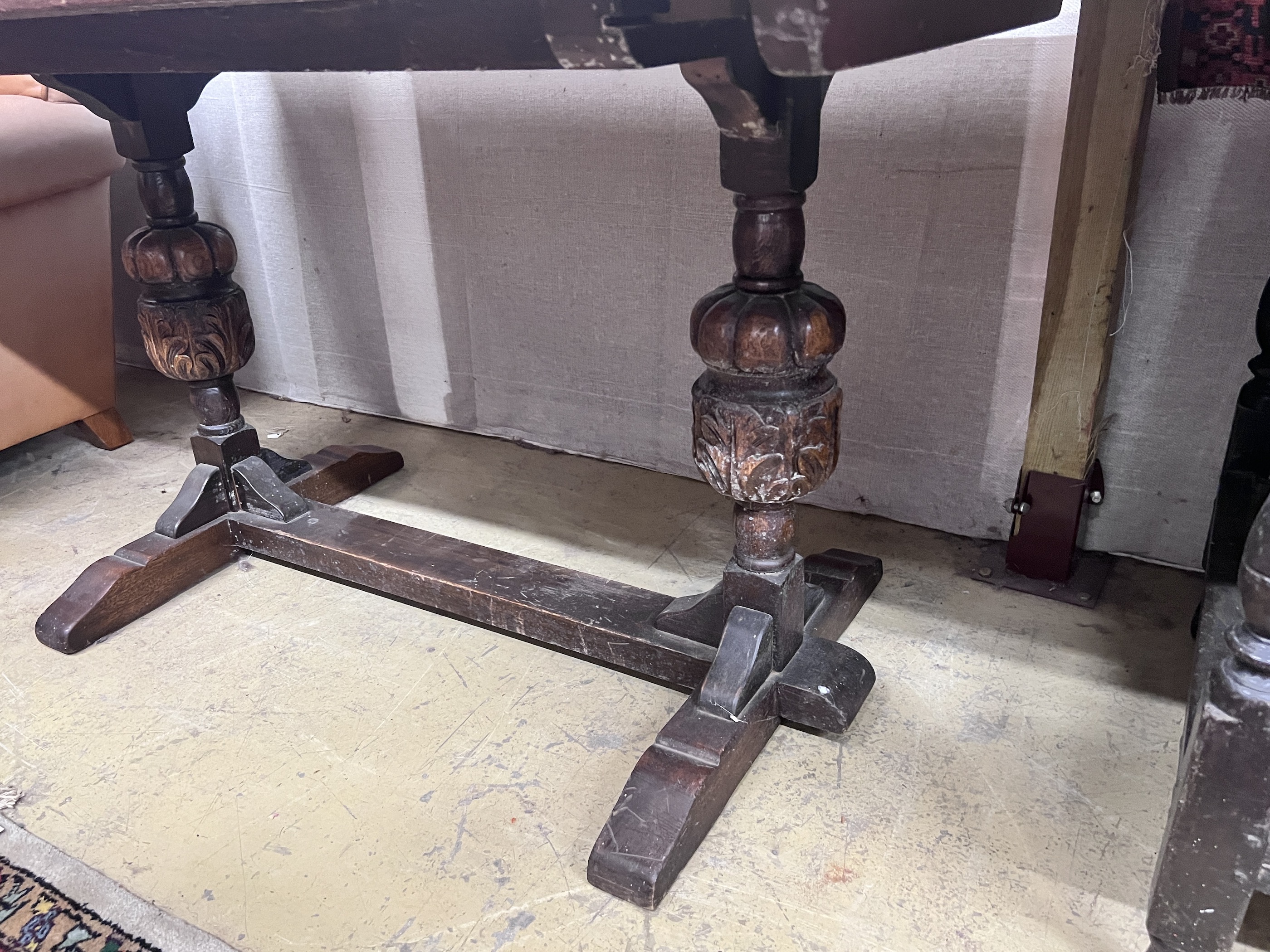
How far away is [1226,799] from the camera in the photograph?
750 mm

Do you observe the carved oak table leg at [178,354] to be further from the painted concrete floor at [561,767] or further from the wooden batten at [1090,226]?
the wooden batten at [1090,226]

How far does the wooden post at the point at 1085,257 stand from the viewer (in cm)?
121

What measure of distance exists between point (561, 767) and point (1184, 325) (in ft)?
3.61

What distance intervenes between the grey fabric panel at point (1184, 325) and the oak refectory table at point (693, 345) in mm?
417

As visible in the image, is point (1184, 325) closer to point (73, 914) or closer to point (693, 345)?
point (693, 345)

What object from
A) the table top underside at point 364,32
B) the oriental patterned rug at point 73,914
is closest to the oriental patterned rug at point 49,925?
the oriental patterned rug at point 73,914

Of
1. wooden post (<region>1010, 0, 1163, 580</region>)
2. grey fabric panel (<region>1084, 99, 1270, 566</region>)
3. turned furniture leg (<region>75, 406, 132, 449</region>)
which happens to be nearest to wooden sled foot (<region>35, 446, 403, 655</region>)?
turned furniture leg (<region>75, 406, 132, 449</region>)

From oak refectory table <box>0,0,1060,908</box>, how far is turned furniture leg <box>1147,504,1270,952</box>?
408 millimetres

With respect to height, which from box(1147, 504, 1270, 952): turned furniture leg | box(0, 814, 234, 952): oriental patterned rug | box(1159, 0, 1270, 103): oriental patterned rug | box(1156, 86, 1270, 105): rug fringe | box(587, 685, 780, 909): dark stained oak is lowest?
box(0, 814, 234, 952): oriental patterned rug

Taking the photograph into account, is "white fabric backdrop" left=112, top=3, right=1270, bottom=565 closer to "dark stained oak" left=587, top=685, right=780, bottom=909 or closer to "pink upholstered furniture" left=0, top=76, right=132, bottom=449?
"pink upholstered furniture" left=0, top=76, right=132, bottom=449

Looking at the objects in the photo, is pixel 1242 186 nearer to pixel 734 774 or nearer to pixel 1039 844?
pixel 1039 844

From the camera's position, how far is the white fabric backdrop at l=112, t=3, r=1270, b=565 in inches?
54.5

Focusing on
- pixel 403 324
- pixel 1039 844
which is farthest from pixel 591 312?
pixel 1039 844

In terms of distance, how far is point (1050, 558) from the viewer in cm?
149
